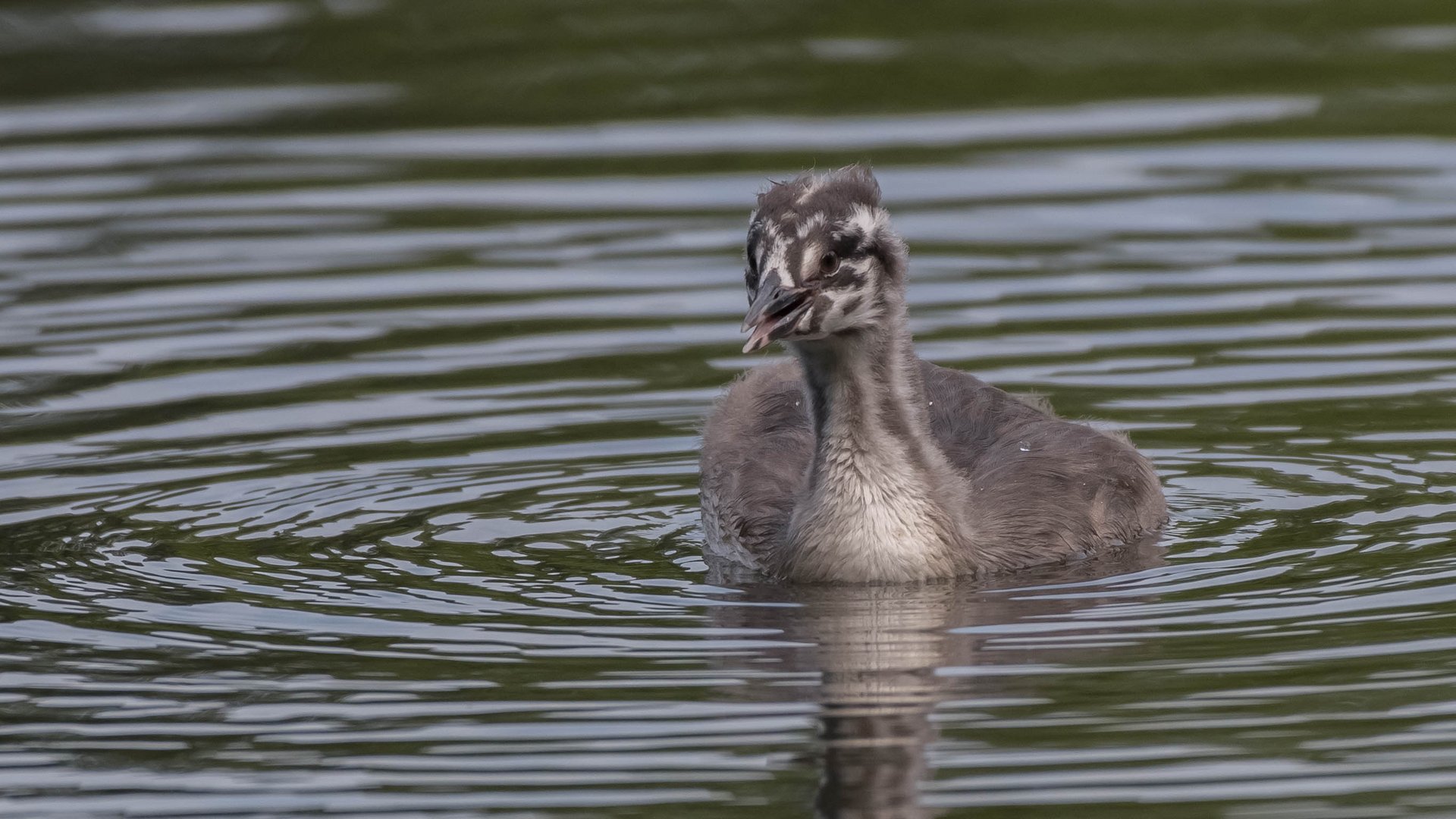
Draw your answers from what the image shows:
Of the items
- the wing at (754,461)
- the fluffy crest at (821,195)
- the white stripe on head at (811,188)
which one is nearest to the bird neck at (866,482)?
the wing at (754,461)

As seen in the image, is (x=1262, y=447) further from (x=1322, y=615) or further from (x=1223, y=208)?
(x=1223, y=208)

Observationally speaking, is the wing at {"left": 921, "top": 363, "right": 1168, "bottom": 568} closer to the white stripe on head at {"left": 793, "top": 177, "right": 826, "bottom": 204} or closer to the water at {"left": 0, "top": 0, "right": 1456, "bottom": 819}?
the water at {"left": 0, "top": 0, "right": 1456, "bottom": 819}

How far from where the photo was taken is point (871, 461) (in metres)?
12.2

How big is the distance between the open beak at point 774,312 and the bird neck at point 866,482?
0.58 metres

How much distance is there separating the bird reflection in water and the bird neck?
113mm

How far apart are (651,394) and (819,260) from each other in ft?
14.2

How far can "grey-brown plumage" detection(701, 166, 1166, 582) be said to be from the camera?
38.0 ft

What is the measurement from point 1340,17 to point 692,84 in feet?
19.6

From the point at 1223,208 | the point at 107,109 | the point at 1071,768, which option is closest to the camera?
the point at 1071,768

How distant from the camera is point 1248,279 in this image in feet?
58.2

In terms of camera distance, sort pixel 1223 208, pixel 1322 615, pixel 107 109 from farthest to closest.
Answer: pixel 107 109
pixel 1223 208
pixel 1322 615

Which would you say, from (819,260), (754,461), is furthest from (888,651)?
(754,461)

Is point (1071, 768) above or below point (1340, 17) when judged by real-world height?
below

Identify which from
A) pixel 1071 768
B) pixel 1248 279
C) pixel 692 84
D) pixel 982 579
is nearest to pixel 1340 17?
pixel 692 84
